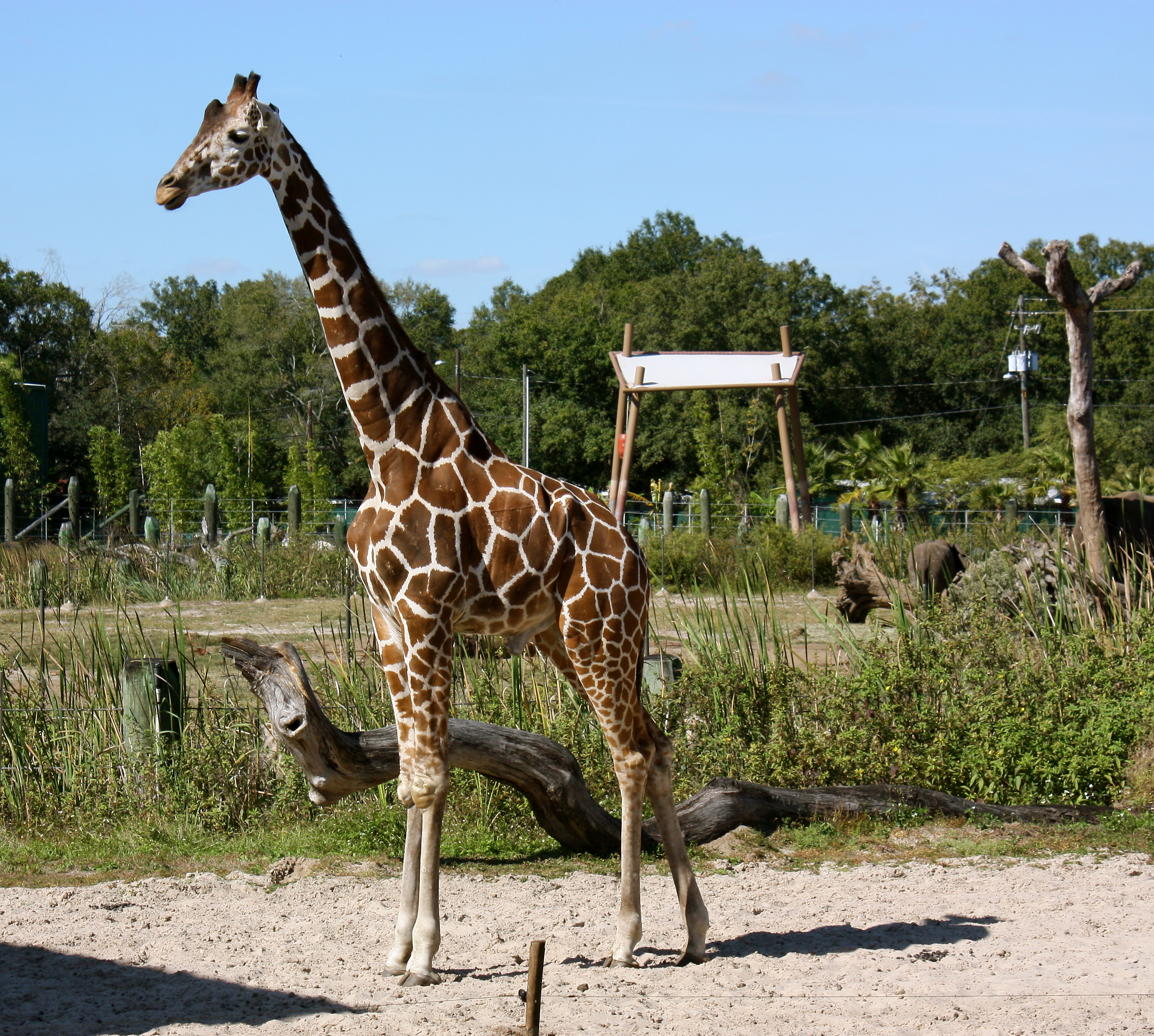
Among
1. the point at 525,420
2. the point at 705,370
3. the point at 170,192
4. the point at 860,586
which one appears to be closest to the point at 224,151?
the point at 170,192

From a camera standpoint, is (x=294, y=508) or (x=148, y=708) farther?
(x=294, y=508)

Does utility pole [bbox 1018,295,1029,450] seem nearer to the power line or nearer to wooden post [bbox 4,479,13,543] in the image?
the power line

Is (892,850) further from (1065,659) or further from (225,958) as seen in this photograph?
(225,958)

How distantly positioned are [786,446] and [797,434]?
0.54m

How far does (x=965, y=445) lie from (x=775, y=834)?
48.1 metres

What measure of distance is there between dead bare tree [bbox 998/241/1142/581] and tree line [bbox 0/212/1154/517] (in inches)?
966

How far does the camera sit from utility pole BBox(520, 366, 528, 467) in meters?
45.9

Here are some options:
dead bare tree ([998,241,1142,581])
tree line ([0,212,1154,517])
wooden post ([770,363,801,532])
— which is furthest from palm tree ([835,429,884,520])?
dead bare tree ([998,241,1142,581])

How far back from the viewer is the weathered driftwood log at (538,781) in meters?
5.28

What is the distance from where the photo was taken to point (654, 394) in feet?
129

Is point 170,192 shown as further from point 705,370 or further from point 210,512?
point 210,512

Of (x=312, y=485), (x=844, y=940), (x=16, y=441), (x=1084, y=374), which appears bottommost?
(x=844, y=940)

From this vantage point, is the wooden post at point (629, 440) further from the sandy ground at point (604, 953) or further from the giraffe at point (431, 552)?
Answer: the giraffe at point (431, 552)

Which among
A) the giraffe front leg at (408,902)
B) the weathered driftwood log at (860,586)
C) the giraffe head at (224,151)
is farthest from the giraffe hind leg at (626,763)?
the weathered driftwood log at (860,586)
